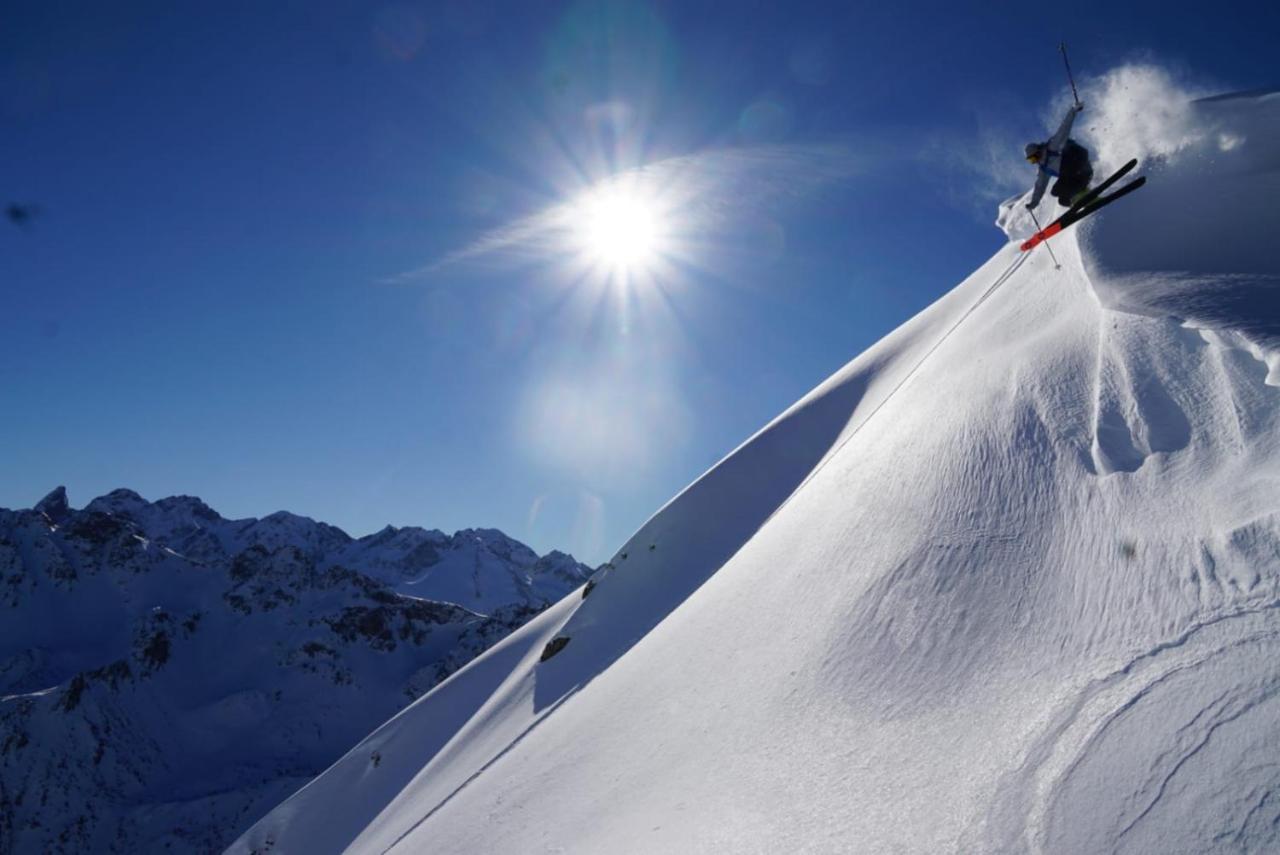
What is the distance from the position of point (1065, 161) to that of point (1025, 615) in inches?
365

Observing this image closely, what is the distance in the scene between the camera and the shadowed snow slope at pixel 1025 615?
4133 mm

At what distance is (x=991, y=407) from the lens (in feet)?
29.4

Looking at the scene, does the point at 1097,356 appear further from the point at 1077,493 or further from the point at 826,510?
the point at 826,510

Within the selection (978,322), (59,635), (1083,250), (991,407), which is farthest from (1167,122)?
(59,635)

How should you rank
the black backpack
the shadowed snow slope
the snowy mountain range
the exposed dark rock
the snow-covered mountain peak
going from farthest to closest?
the snow-covered mountain peak < the snowy mountain range < the exposed dark rock < the black backpack < the shadowed snow slope

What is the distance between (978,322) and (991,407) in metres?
5.80

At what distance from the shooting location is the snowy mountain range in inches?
2908

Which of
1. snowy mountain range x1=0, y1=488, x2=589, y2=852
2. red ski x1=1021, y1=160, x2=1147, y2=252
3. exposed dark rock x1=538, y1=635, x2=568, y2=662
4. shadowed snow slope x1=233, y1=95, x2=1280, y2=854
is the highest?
snowy mountain range x1=0, y1=488, x2=589, y2=852

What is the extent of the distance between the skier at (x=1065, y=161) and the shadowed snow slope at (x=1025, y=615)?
1029 millimetres

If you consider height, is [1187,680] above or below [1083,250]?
below

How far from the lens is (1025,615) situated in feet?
18.9

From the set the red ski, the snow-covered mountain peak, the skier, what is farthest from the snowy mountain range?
the skier

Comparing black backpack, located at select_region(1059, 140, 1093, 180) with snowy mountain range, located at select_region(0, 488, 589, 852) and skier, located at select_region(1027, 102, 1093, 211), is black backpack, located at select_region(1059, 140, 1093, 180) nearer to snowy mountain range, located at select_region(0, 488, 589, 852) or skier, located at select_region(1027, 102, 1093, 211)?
skier, located at select_region(1027, 102, 1093, 211)

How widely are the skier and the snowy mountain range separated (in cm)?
9211
